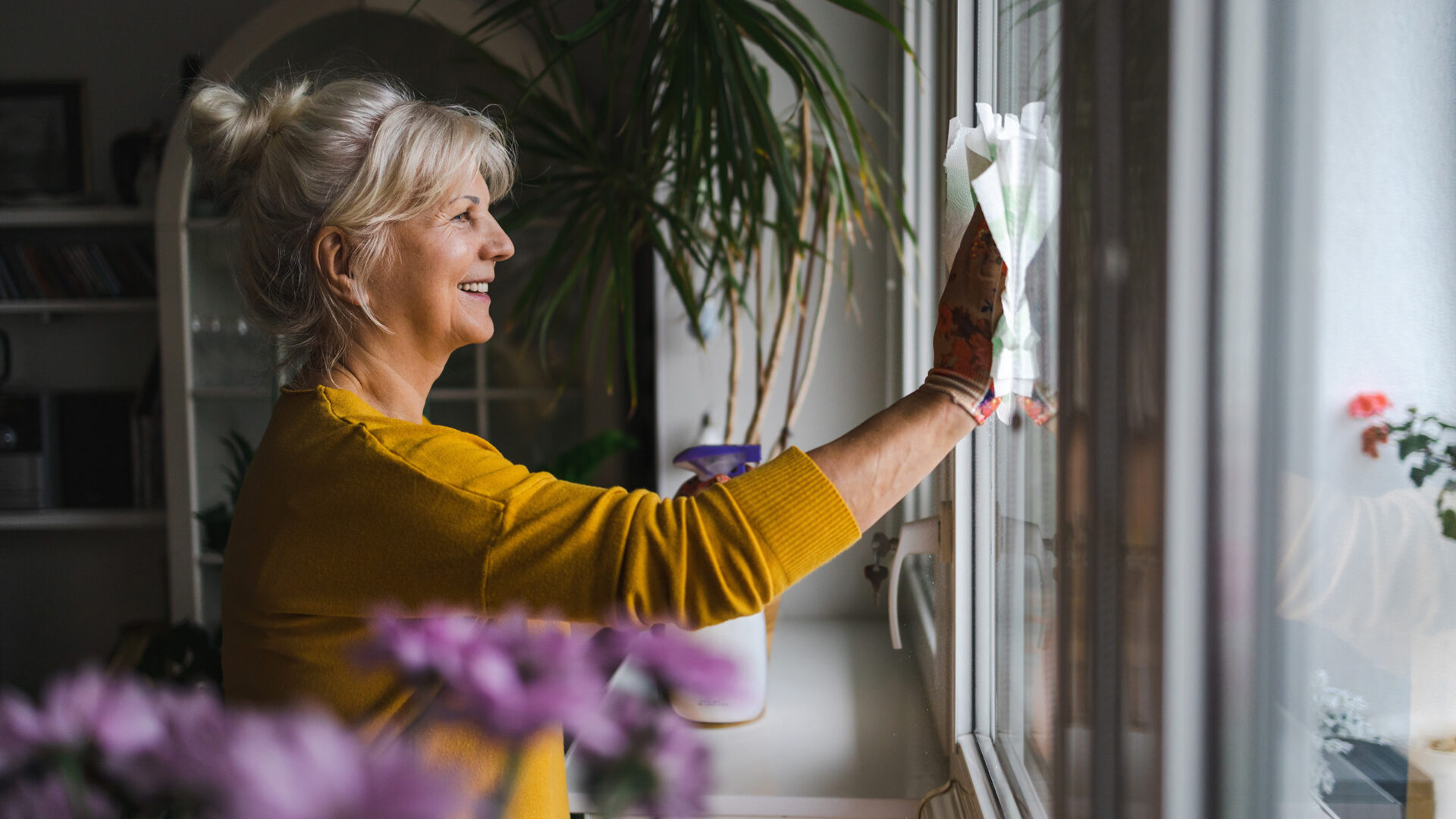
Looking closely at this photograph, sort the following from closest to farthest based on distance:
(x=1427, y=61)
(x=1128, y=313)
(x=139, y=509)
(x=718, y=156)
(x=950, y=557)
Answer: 1. (x=1427, y=61)
2. (x=1128, y=313)
3. (x=950, y=557)
4. (x=718, y=156)
5. (x=139, y=509)

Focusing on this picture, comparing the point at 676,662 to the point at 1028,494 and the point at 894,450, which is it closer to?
the point at 894,450

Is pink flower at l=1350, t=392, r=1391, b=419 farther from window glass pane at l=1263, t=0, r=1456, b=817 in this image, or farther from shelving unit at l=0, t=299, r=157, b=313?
shelving unit at l=0, t=299, r=157, b=313

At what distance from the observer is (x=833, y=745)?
1402 mm

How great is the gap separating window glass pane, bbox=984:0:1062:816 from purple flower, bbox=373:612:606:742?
40 centimetres

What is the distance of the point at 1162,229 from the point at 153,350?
151 inches

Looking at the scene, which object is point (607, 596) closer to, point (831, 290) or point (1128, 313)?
point (1128, 313)

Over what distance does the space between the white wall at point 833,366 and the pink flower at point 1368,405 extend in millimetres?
1750

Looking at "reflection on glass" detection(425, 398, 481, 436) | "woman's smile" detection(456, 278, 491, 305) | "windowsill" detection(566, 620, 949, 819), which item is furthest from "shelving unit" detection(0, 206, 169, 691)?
"woman's smile" detection(456, 278, 491, 305)

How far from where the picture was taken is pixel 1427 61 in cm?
32

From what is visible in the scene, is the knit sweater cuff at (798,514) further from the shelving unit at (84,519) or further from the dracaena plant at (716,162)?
the shelving unit at (84,519)

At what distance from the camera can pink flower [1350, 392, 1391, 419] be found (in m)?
0.33

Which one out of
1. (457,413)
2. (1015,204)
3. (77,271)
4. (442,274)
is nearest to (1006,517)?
(1015,204)

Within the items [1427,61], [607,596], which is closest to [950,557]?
[607,596]

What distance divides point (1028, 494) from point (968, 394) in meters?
0.17
